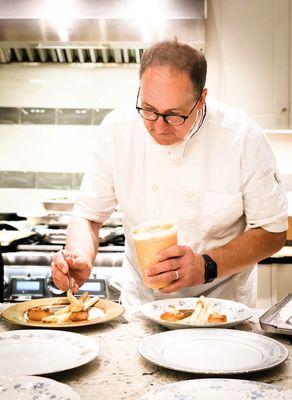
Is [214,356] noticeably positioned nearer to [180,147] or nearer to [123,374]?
[123,374]

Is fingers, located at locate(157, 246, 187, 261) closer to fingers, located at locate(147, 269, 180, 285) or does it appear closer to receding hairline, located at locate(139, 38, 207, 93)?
fingers, located at locate(147, 269, 180, 285)

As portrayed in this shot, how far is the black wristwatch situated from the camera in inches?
67.9

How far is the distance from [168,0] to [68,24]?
656 millimetres

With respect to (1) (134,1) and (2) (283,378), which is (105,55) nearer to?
(1) (134,1)

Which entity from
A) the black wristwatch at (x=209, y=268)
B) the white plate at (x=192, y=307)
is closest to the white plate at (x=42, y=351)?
the white plate at (x=192, y=307)

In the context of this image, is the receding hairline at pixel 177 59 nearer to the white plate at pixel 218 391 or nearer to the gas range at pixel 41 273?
the white plate at pixel 218 391

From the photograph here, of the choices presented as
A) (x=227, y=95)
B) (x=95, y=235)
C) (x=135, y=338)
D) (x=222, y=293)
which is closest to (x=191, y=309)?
(x=135, y=338)

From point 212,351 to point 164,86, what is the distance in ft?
2.70

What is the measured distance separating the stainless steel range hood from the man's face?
1.79m

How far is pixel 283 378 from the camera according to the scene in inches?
44.4

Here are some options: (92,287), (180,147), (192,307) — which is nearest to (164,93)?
(180,147)

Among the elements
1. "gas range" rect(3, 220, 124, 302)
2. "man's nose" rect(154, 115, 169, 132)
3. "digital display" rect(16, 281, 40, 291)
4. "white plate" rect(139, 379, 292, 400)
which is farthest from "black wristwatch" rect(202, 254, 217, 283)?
"digital display" rect(16, 281, 40, 291)

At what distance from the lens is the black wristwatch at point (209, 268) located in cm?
173

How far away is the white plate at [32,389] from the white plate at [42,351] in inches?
3.1
